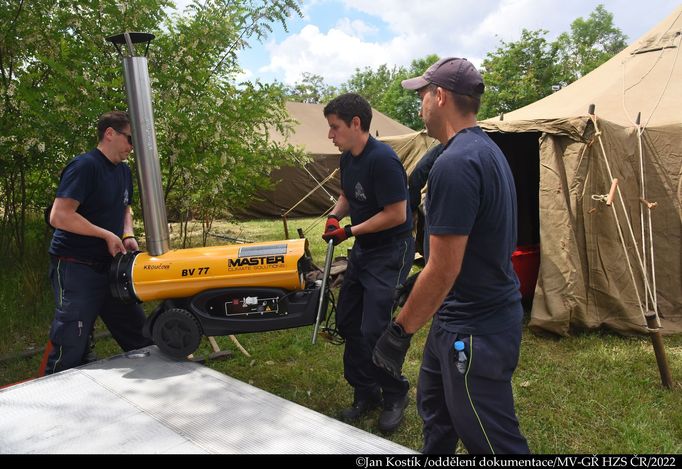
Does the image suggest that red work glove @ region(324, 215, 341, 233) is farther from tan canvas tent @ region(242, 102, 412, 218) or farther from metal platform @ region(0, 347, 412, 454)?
tan canvas tent @ region(242, 102, 412, 218)

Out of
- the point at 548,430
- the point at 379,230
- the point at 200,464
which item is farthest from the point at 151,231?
the point at 548,430

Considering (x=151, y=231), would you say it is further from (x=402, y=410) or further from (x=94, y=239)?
(x=402, y=410)

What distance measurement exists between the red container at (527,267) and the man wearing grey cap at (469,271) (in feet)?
12.3

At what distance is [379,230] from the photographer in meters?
3.00

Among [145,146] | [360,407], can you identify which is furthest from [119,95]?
[360,407]

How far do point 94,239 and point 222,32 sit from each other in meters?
3.42

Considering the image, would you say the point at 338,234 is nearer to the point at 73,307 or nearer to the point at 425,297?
the point at 425,297

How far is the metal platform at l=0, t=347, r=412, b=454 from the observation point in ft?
6.05

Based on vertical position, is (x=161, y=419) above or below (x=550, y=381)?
above

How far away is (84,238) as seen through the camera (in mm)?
3137

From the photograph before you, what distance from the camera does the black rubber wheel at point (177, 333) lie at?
294cm

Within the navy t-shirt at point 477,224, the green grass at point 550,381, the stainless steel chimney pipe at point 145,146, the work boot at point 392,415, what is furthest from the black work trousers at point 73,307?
the navy t-shirt at point 477,224

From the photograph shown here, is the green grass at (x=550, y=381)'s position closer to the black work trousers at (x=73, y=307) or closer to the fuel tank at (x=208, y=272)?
the fuel tank at (x=208, y=272)

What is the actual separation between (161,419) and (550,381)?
3.04 meters
